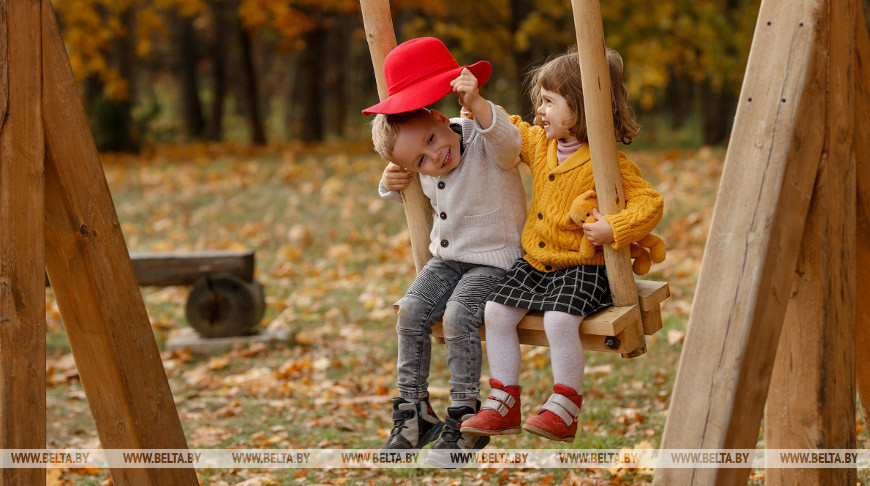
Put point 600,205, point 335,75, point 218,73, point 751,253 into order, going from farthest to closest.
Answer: point 218,73 → point 335,75 → point 600,205 → point 751,253

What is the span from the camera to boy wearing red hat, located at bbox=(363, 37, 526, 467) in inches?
120

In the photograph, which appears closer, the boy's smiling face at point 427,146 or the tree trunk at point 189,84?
the boy's smiling face at point 427,146

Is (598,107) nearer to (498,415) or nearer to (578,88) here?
(578,88)

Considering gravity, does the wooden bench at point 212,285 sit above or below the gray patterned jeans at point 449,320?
below

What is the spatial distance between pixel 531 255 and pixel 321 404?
2.96m

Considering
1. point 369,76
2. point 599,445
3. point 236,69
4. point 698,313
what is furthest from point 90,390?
point 236,69

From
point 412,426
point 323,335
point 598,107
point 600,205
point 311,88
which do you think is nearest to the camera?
point 598,107

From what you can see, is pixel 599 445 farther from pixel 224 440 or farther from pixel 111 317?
pixel 111 317

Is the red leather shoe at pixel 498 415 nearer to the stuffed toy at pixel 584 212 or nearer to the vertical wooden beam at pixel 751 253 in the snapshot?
the stuffed toy at pixel 584 212

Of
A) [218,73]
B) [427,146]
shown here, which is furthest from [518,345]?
[218,73]

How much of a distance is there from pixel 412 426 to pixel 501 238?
2.31 ft

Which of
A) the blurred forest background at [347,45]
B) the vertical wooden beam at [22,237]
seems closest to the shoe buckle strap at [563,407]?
the vertical wooden beam at [22,237]

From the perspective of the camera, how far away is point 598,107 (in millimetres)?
2732

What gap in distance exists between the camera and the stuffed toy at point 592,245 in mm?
2961
